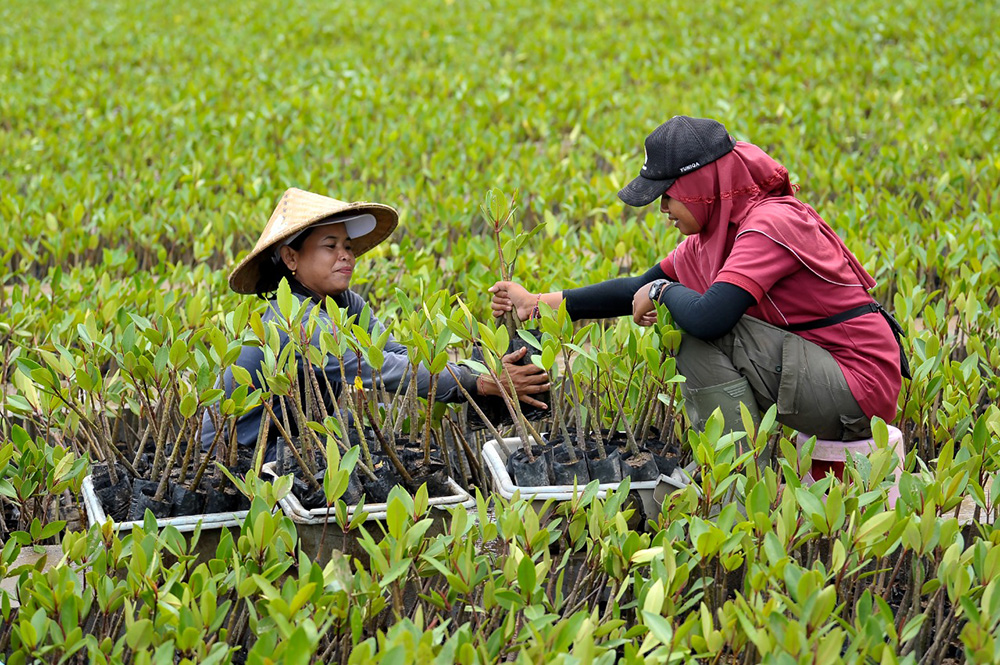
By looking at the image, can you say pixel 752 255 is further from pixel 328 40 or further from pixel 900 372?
pixel 328 40

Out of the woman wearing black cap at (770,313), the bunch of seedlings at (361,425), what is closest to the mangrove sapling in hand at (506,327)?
the bunch of seedlings at (361,425)

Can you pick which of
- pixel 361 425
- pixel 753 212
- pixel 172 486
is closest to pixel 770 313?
pixel 753 212

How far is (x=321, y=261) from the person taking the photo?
2.90 m

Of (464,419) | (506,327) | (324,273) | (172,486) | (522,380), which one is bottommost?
(464,419)

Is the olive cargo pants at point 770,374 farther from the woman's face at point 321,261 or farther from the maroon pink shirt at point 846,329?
the woman's face at point 321,261

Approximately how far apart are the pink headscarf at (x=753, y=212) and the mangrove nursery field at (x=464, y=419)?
30cm

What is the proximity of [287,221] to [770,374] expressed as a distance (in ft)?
4.38

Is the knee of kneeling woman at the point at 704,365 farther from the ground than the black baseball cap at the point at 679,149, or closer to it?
closer to it

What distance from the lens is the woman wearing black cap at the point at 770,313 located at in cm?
246

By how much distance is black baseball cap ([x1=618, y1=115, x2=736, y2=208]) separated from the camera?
2.48 m

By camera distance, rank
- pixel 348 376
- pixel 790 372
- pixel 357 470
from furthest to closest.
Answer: pixel 348 376, pixel 790 372, pixel 357 470

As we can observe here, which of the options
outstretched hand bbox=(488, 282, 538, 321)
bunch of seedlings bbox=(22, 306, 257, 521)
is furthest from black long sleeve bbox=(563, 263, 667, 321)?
bunch of seedlings bbox=(22, 306, 257, 521)

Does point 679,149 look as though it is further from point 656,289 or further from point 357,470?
point 357,470

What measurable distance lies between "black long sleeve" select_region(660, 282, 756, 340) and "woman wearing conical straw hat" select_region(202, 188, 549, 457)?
36 cm
